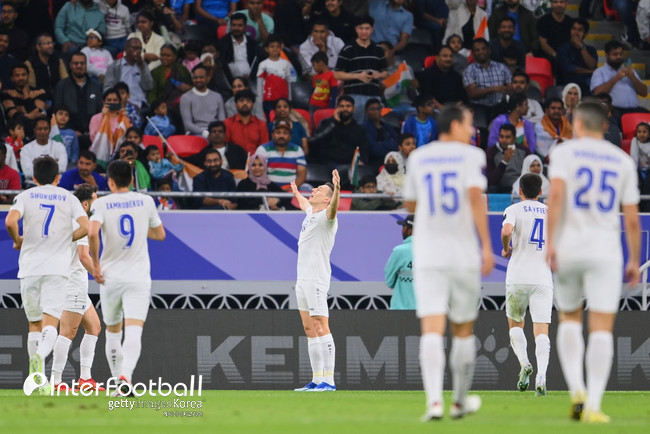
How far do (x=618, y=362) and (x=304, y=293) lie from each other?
5220 mm

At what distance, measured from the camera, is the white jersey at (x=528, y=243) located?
1263cm

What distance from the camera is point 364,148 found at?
19281mm

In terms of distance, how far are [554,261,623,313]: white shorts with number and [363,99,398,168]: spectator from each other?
11584mm

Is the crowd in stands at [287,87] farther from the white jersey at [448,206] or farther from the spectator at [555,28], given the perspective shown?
the white jersey at [448,206]

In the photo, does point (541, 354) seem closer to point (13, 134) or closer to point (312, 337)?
point (312, 337)

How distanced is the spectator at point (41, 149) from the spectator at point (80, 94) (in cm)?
139

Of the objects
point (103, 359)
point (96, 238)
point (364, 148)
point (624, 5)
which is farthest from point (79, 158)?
point (624, 5)

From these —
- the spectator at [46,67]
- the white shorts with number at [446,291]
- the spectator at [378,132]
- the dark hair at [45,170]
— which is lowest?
→ the white shorts with number at [446,291]

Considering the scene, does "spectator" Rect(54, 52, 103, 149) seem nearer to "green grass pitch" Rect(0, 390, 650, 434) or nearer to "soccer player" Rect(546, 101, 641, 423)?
"green grass pitch" Rect(0, 390, 650, 434)

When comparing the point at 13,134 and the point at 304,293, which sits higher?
the point at 13,134

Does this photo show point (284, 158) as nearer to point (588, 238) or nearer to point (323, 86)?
point (323, 86)

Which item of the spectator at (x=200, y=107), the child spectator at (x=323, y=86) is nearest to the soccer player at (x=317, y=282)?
the spectator at (x=200, y=107)

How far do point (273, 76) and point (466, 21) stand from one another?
4382 millimetres

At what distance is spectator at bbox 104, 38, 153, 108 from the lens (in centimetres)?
2002
